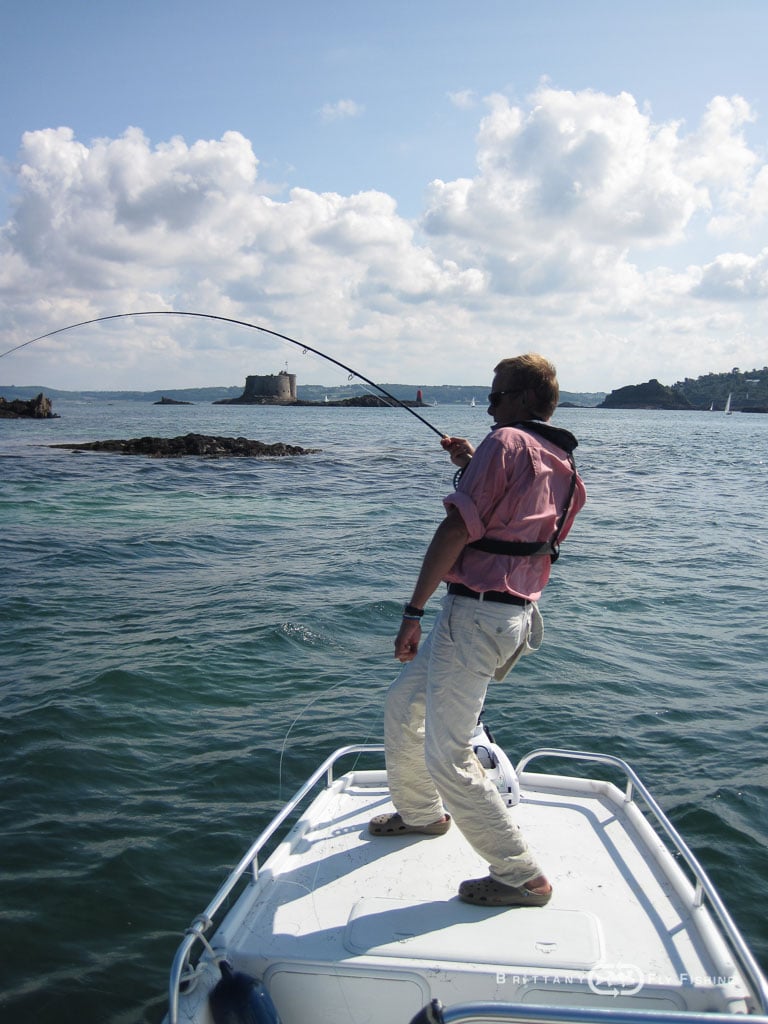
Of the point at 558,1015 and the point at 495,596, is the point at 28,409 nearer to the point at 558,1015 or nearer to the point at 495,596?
the point at 495,596

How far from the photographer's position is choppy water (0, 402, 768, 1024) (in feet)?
16.0

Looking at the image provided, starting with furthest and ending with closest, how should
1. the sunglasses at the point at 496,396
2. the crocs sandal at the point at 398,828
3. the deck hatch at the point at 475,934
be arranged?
the crocs sandal at the point at 398,828 → the sunglasses at the point at 496,396 → the deck hatch at the point at 475,934

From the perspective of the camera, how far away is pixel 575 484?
3.69 meters

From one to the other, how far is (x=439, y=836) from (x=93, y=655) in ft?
20.4

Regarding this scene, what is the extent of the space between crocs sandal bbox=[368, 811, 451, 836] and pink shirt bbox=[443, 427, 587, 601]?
1.40 m

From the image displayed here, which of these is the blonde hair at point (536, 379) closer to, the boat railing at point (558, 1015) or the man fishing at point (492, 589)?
the man fishing at point (492, 589)

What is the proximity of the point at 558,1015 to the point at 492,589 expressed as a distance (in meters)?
1.59

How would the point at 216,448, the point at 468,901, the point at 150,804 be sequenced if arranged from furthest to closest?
the point at 216,448, the point at 150,804, the point at 468,901

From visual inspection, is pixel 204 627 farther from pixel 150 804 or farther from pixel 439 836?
pixel 439 836

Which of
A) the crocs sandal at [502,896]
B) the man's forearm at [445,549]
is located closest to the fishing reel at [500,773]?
the crocs sandal at [502,896]

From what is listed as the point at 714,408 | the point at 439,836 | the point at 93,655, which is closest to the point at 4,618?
the point at 93,655

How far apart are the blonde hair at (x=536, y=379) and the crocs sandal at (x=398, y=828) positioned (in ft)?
7.12

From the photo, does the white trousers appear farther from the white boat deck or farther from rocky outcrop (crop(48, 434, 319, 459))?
rocky outcrop (crop(48, 434, 319, 459))

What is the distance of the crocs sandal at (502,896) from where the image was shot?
135 inches
